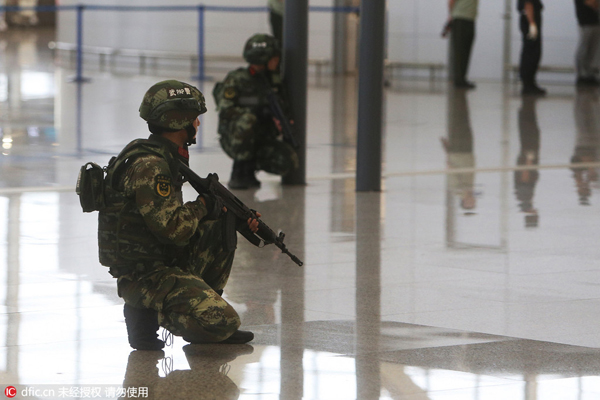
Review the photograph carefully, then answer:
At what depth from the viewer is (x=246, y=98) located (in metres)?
8.62

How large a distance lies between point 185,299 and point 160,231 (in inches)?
12.2

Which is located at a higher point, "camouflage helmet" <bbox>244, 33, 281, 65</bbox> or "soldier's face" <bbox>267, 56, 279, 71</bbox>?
"camouflage helmet" <bbox>244, 33, 281, 65</bbox>

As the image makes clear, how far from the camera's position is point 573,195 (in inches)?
339

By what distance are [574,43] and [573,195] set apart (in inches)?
497

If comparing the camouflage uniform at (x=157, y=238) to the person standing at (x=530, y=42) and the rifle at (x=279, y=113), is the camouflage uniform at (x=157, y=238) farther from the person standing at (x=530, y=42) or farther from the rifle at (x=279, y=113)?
the person standing at (x=530, y=42)

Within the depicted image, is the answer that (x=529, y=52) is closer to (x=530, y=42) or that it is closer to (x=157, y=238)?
(x=530, y=42)

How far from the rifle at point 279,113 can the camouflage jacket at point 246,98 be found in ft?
0.08

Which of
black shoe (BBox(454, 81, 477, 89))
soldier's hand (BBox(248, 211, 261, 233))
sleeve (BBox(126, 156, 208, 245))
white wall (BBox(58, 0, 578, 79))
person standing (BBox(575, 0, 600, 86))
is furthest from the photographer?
white wall (BBox(58, 0, 578, 79))

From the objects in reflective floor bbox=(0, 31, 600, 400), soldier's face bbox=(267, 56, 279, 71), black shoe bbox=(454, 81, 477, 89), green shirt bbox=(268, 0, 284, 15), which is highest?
green shirt bbox=(268, 0, 284, 15)

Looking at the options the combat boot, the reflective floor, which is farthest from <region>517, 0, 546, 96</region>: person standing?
the combat boot

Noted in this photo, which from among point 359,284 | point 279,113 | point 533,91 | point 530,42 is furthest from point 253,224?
point 533,91

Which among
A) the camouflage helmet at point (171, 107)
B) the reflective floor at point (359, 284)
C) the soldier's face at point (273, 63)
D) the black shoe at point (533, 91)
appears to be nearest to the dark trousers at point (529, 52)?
the black shoe at point (533, 91)

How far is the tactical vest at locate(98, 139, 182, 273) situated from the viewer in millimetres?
4285

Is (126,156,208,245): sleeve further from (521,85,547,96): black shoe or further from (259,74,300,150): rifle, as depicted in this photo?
(521,85,547,96): black shoe
